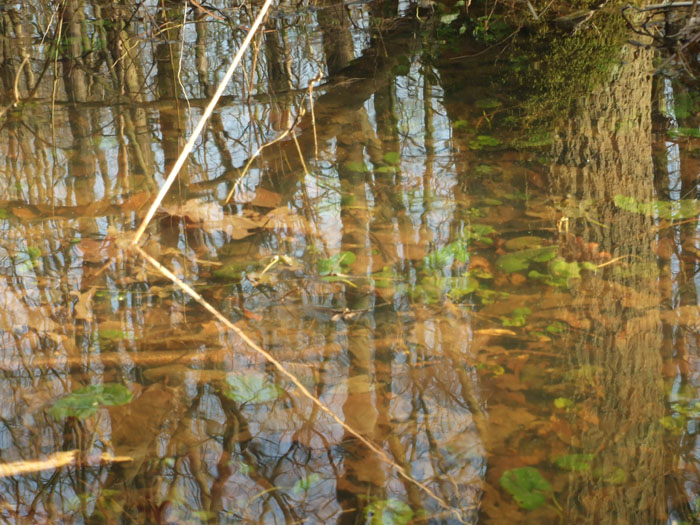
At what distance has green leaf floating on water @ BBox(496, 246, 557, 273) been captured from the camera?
2881 millimetres

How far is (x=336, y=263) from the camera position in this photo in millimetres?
2977

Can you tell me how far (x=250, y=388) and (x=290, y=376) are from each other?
14cm

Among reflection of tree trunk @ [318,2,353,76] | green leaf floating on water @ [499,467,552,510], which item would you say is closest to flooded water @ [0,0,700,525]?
green leaf floating on water @ [499,467,552,510]

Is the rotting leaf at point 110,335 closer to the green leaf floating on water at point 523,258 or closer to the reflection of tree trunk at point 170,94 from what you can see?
the reflection of tree trunk at point 170,94

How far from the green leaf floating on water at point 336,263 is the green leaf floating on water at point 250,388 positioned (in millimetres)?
692

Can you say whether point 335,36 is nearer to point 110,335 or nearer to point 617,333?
point 110,335

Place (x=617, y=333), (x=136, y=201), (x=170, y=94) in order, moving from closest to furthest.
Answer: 1. (x=617, y=333)
2. (x=136, y=201)
3. (x=170, y=94)

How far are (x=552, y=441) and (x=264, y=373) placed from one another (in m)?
0.98

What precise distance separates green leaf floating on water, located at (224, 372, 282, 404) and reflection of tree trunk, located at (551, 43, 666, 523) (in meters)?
0.99

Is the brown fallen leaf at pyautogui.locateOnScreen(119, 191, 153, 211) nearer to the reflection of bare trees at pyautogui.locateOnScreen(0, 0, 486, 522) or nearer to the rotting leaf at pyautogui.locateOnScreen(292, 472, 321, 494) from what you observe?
the reflection of bare trees at pyautogui.locateOnScreen(0, 0, 486, 522)

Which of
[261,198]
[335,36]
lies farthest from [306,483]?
[335,36]

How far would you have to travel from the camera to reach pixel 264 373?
7.86 feet

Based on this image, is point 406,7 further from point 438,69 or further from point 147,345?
point 147,345

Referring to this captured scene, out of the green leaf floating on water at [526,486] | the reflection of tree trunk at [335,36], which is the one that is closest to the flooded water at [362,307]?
the green leaf floating on water at [526,486]
